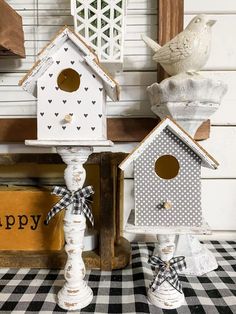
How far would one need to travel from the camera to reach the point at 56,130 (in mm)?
634

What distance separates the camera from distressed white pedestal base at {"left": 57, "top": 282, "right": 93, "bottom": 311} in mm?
626

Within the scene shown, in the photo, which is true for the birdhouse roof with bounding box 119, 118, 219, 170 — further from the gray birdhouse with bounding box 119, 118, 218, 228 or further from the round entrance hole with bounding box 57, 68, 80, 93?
the round entrance hole with bounding box 57, 68, 80, 93

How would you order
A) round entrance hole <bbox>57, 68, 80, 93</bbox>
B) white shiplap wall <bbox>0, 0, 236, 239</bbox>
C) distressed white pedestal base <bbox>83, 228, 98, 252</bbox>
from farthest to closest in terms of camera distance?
1. white shiplap wall <bbox>0, 0, 236, 239</bbox>
2. distressed white pedestal base <bbox>83, 228, 98, 252</bbox>
3. round entrance hole <bbox>57, 68, 80, 93</bbox>

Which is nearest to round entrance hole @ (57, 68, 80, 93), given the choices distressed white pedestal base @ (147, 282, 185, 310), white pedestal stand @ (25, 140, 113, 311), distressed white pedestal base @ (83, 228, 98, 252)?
white pedestal stand @ (25, 140, 113, 311)

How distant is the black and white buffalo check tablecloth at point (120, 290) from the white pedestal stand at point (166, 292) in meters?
0.01

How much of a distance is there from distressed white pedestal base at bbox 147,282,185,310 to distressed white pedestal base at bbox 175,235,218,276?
0.13 m

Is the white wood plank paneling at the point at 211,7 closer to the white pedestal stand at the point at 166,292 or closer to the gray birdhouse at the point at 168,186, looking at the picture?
the gray birdhouse at the point at 168,186

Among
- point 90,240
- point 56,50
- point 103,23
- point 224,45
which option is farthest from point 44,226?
point 224,45

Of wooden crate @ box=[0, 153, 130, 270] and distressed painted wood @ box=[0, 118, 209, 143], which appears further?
distressed painted wood @ box=[0, 118, 209, 143]

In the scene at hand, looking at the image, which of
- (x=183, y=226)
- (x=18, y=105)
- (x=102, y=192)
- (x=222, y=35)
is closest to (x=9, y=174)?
(x=18, y=105)

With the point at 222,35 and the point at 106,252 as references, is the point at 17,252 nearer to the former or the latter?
the point at 106,252

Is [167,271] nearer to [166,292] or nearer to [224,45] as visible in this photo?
[166,292]

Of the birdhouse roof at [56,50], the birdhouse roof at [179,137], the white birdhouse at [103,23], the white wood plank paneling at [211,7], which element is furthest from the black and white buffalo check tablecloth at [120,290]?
the white wood plank paneling at [211,7]

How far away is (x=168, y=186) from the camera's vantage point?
619mm
